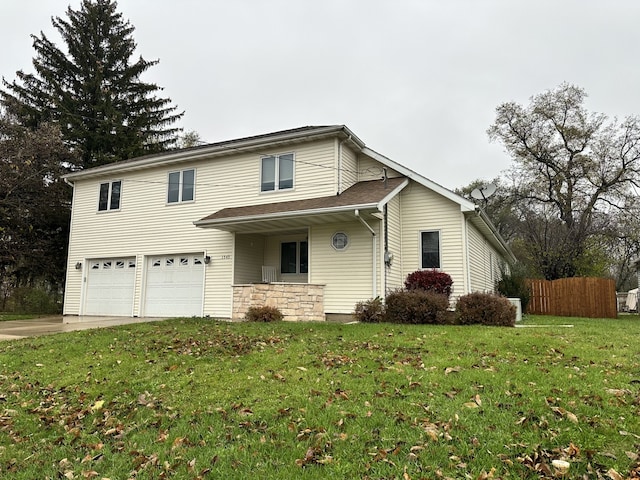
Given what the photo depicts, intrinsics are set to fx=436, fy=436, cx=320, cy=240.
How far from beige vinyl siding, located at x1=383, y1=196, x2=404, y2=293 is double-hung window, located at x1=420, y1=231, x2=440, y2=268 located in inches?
28.1

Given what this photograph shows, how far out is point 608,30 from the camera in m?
15.5

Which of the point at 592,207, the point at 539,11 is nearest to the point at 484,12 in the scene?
the point at 539,11

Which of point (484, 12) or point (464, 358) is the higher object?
point (484, 12)

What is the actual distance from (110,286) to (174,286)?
3160 mm

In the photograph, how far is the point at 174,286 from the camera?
602 inches

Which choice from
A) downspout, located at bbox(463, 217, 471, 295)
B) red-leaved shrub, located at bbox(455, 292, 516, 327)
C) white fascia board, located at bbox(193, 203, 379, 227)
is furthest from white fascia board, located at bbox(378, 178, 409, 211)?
red-leaved shrub, located at bbox(455, 292, 516, 327)

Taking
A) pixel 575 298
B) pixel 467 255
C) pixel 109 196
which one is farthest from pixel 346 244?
pixel 575 298

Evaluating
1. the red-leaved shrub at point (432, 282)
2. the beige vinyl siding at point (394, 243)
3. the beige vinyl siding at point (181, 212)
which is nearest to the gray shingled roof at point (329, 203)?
the beige vinyl siding at point (181, 212)

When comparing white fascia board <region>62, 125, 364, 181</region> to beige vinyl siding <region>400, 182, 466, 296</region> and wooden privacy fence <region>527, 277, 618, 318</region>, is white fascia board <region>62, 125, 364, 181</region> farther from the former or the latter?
wooden privacy fence <region>527, 277, 618, 318</region>

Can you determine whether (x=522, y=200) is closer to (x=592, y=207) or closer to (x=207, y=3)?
(x=592, y=207)

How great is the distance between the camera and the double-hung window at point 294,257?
14734 millimetres

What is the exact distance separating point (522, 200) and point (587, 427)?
1093 inches

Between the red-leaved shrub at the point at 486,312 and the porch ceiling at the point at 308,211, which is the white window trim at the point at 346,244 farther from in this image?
the red-leaved shrub at the point at 486,312

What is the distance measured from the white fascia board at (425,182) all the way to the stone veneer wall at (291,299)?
458 cm
